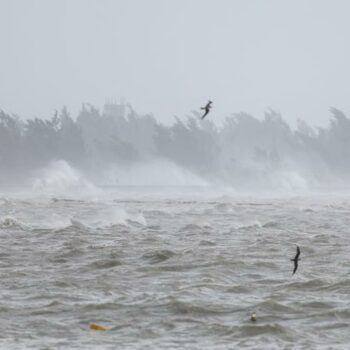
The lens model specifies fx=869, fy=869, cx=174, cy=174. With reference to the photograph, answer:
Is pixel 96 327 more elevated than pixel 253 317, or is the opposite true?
pixel 253 317

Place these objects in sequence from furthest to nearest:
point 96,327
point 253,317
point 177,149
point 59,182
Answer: point 177,149, point 59,182, point 253,317, point 96,327

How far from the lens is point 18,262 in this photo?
1950cm

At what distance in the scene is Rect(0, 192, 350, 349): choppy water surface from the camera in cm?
1223

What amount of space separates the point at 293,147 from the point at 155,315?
177 meters

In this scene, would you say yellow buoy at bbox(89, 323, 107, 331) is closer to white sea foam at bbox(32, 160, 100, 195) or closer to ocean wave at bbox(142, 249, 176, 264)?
ocean wave at bbox(142, 249, 176, 264)

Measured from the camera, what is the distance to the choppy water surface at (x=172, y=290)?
12.2m

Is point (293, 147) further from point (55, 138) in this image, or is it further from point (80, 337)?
point (80, 337)

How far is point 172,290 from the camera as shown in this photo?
51.8 ft

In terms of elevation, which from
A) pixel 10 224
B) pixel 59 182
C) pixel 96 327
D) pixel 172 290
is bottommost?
pixel 96 327

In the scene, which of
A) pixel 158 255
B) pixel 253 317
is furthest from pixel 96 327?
pixel 158 255

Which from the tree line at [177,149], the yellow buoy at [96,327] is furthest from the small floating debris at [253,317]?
the tree line at [177,149]

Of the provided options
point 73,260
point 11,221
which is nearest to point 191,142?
point 11,221

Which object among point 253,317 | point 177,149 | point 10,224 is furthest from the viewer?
point 177,149

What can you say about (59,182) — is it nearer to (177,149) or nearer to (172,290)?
(177,149)
